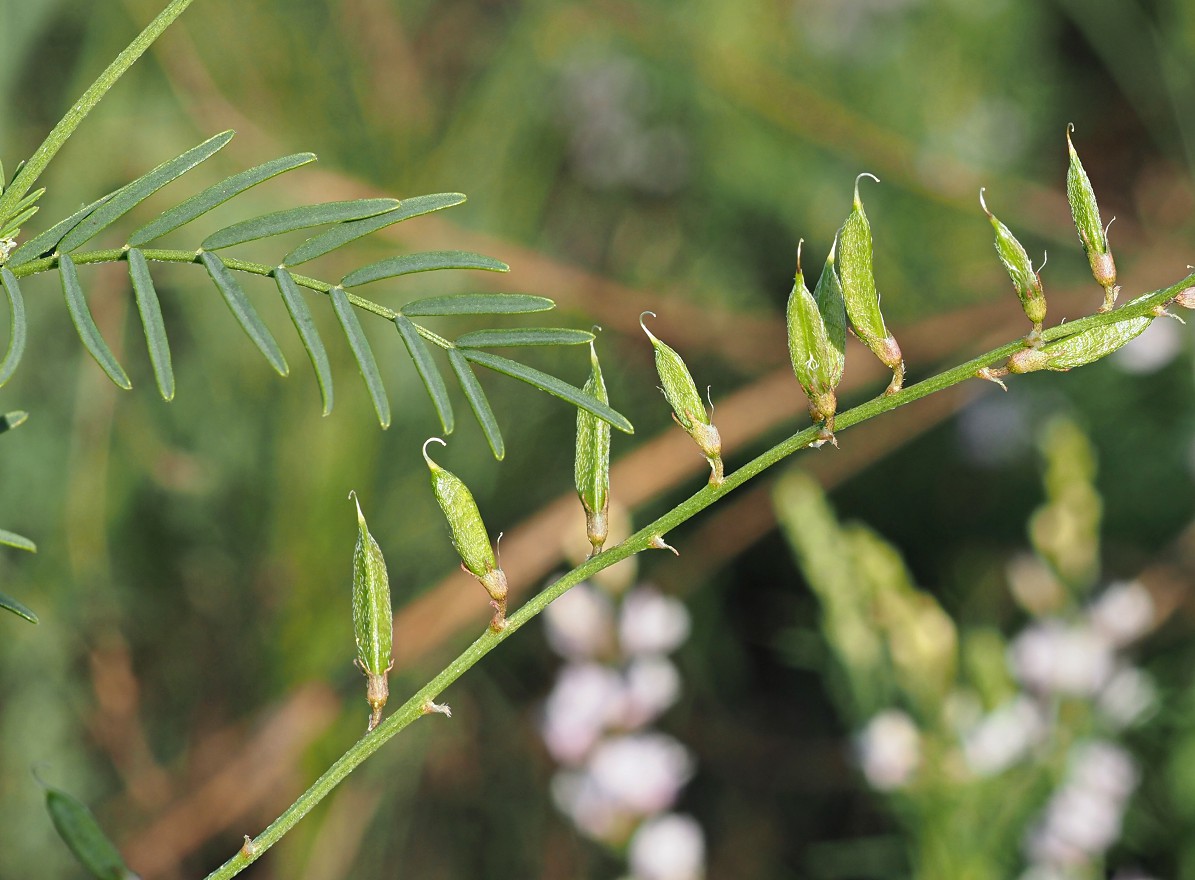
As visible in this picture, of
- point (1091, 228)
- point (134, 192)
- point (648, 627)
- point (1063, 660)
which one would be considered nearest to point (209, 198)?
point (134, 192)

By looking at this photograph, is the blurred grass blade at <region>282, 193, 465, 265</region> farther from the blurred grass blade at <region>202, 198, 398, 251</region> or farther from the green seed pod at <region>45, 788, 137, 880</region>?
the green seed pod at <region>45, 788, 137, 880</region>

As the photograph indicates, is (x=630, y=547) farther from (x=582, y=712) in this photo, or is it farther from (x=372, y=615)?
(x=582, y=712)

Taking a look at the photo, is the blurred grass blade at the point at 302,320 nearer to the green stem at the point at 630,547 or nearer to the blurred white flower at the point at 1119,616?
the green stem at the point at 630,547

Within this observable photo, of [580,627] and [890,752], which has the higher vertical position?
[580,627]

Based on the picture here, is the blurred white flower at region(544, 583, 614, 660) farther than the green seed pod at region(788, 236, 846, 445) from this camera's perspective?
Yes

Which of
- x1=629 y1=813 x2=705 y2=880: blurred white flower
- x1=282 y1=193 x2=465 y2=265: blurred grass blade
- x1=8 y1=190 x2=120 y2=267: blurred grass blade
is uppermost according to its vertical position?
x1=8 y1=190 x2=120 y2=267: blurred grass blade

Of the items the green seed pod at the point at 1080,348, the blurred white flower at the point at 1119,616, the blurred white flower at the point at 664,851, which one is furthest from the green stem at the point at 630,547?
the blurred white flower at the point at 1119,616

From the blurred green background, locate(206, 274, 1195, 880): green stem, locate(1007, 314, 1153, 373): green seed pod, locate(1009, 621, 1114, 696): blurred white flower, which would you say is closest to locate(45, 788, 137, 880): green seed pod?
locate(206, 274, 1195, 880): green stem
